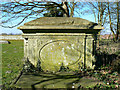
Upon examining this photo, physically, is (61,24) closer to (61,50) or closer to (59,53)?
(61,50)

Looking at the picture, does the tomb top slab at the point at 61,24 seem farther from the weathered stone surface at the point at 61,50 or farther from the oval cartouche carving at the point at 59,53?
the oval cartouche carving at the point at 59,53

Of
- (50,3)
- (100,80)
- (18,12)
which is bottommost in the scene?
(100,80)

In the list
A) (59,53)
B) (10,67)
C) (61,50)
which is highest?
(61,50)

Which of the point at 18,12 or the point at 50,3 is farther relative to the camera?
the point at 50,3

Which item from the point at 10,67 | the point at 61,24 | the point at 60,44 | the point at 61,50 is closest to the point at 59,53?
the point at 61,50

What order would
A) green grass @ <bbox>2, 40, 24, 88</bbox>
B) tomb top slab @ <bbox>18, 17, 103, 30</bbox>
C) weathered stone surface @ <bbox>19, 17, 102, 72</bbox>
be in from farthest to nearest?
1. weathered stone surface @ <bbox>19, 17, 102, 72</bbox>
2. tomb top slab @ <bbox>18, 17, 103, 30</bbox>
3. green grass @ <bbox>2, 40, 24, 88</bbox>

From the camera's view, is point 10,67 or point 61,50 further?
point 10,67

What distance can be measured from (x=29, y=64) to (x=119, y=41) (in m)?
9.92

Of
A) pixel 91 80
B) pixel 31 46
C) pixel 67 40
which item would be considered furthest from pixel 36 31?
pixel 91 80

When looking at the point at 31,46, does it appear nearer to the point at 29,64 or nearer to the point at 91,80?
the point at 29,64

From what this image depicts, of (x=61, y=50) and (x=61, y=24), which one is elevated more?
(x=61, y=24)

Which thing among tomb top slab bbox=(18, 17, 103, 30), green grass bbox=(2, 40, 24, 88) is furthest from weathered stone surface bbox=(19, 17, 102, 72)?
green grass bbox=(2, 40, 24, 88)

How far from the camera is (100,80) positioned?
382cm

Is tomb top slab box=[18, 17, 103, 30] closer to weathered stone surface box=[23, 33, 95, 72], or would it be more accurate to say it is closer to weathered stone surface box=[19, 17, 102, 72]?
weathered stone surface box=[19, 17, 102, 72]
